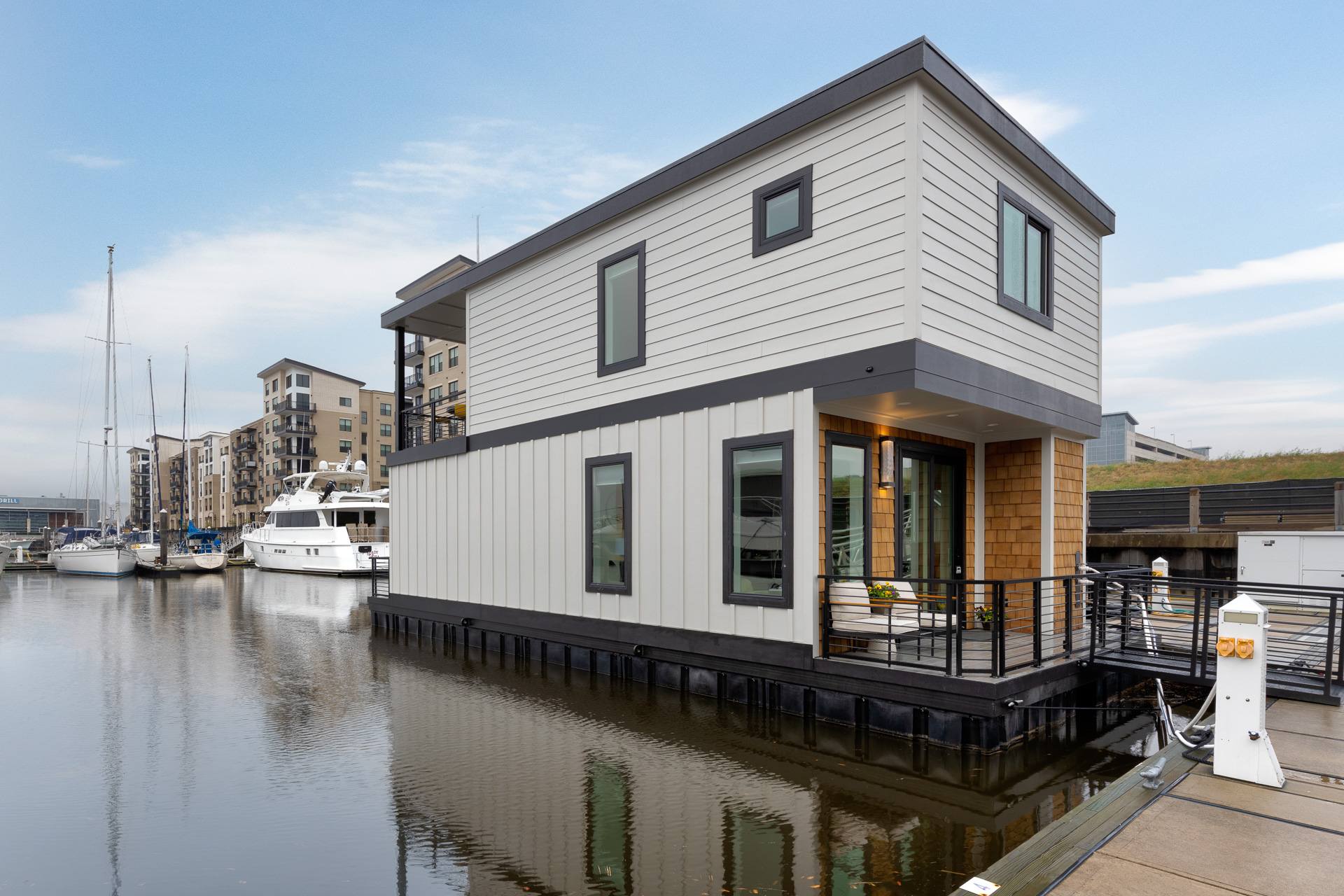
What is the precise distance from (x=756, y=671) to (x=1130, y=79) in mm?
14868

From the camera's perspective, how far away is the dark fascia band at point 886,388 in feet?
24.1

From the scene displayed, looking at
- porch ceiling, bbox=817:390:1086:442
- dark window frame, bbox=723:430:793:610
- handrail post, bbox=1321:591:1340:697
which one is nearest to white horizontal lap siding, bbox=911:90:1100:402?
porch ceiling, bbox=817:390:1086:442

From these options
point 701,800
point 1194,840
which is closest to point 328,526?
point 701,800

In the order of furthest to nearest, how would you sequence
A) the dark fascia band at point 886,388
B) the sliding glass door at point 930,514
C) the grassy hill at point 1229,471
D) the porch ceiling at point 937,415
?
the grassy hill at point 1229,471, the sliding glass door at point 930,514, the porch ceiling at point 937,415, the dark fascia band at point 886,388

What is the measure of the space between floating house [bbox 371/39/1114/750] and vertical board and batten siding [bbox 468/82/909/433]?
0.03 m

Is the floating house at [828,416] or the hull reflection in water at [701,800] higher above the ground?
the floating house at [828,416]

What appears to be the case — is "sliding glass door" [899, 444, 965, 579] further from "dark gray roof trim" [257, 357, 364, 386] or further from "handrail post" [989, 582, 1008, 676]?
"dark gray roof trim" [257, 357, 364, 386]

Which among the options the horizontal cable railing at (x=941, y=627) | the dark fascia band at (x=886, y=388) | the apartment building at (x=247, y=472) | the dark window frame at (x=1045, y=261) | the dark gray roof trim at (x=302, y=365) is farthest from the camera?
the apartment building at (x=247, y=472)

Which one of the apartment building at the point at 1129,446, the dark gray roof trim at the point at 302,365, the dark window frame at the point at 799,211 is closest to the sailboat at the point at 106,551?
the dark gray roof trim at the point at 302,365

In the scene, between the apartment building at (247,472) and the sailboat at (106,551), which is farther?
the apartment building at (247,472)

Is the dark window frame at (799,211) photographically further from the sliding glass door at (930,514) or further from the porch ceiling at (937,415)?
the sliding glass door at (930,514)

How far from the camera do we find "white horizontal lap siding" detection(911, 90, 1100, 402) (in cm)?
755

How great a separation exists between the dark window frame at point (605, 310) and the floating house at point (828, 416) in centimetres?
4

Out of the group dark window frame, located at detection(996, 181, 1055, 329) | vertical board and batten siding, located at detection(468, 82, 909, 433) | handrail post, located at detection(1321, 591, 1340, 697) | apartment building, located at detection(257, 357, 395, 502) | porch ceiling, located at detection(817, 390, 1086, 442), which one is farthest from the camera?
apartment building, located at detection(257, 357, 395, 502)
